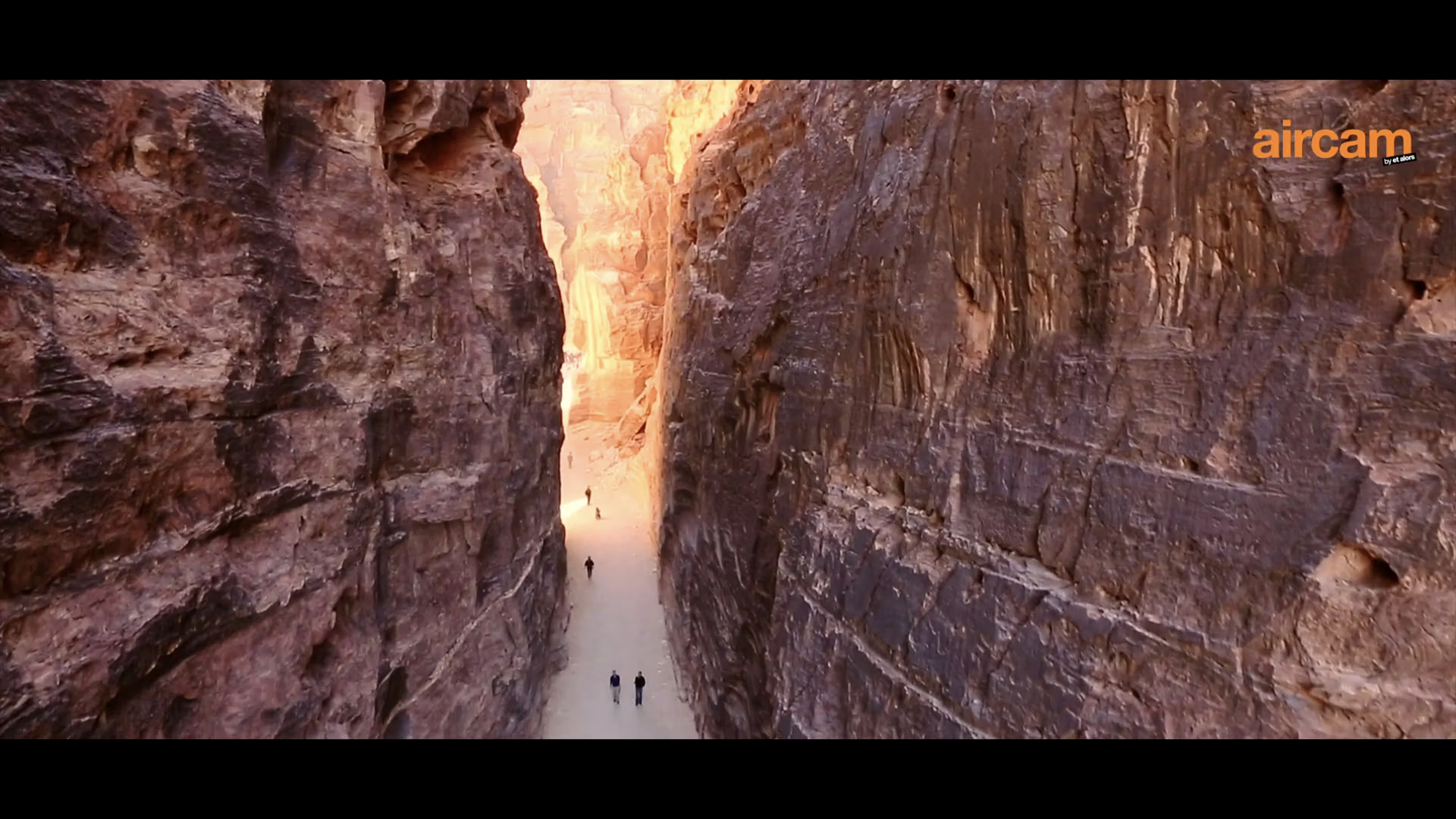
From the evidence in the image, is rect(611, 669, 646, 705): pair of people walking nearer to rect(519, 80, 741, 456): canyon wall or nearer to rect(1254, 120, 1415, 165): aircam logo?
rect(1254, 120, 1415, 165): aircam logo

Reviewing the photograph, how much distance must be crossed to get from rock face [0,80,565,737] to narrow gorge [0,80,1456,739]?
0.04 meters

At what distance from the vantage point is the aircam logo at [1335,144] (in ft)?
14.4

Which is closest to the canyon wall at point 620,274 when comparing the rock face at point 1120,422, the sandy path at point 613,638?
the sandy path at point 613,638

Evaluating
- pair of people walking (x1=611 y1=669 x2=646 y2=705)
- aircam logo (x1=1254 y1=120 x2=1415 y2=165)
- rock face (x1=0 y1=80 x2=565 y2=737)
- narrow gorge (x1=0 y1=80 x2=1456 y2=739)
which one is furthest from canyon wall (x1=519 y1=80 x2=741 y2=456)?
aircam logo (x1=1254 y1=120 x2=1415 y2=165)

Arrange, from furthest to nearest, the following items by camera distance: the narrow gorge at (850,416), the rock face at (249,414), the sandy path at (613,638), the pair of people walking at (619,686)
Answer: the pair of people walking at (619,686) → the sandy path at (613,638) → the rock face at (249,414) → the narrow gorge at (850,416)

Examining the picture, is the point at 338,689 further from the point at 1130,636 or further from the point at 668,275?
the point at 668,275

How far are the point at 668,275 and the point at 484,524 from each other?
1419 cm

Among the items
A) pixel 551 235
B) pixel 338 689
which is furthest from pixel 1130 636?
pixel 551 235

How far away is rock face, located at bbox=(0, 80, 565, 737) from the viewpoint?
4898 millimetres

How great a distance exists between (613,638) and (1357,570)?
1524 cm

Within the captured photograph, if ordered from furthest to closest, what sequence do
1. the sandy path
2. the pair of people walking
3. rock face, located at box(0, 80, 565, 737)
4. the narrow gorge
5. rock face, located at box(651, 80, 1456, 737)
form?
the pair of people walking < the sandy path < rock face, located at box(0, 80, 565, 737) < the narrow gorge < rock face, located at box(651, 80, 1456, 737)

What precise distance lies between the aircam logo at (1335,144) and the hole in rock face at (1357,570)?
280 cm

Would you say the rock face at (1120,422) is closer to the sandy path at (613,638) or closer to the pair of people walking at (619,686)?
the pair of people walking at (619,686)

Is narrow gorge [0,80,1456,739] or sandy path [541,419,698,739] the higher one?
narrow gorge [0,80,1456,739]
